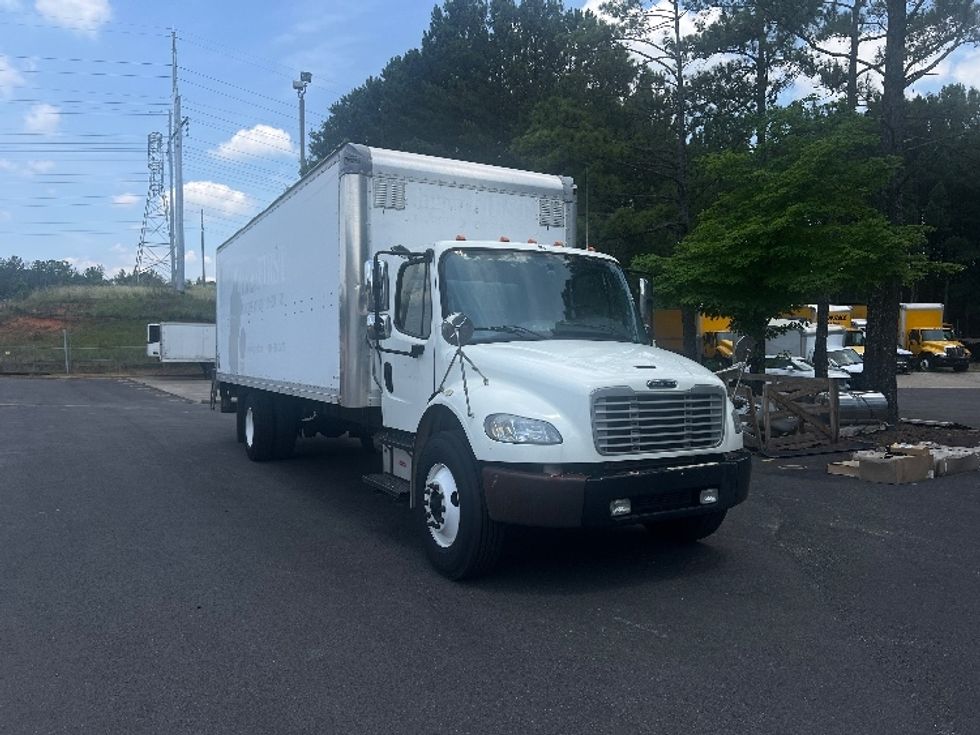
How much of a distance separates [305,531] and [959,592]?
5.18 metres

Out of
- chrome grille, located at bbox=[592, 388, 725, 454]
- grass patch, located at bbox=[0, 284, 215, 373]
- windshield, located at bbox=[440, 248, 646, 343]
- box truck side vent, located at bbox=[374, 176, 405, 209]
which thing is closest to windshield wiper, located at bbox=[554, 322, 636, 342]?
windshield, located at bbox=[440, 248, 646, 343]

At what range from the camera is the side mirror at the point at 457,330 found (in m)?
6.37

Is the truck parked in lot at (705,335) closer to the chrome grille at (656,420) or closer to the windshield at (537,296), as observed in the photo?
the windshield at (537,296)

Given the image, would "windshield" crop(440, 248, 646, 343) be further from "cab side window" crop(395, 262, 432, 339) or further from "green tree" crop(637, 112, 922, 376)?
"green tree" crop(637, 112, 922, 376)

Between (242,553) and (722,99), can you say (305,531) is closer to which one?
(242,553)

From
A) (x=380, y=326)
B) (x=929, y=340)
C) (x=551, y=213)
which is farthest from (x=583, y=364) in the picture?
(x=929, y=340)

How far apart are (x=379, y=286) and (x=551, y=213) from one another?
2265mm

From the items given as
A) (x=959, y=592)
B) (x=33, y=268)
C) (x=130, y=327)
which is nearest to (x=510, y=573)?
(x=959, y=592)

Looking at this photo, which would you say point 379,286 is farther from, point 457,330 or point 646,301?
point 646,301

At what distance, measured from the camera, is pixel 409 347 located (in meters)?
7.41

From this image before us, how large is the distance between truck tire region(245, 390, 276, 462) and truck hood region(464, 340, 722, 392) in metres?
6.02

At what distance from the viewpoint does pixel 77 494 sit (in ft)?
32.5

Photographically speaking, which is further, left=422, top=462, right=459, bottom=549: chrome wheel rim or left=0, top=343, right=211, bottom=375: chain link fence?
left=0, top=343, right=211, bottom=375: chain link fence

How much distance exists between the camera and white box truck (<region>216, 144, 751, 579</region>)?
594 cm
